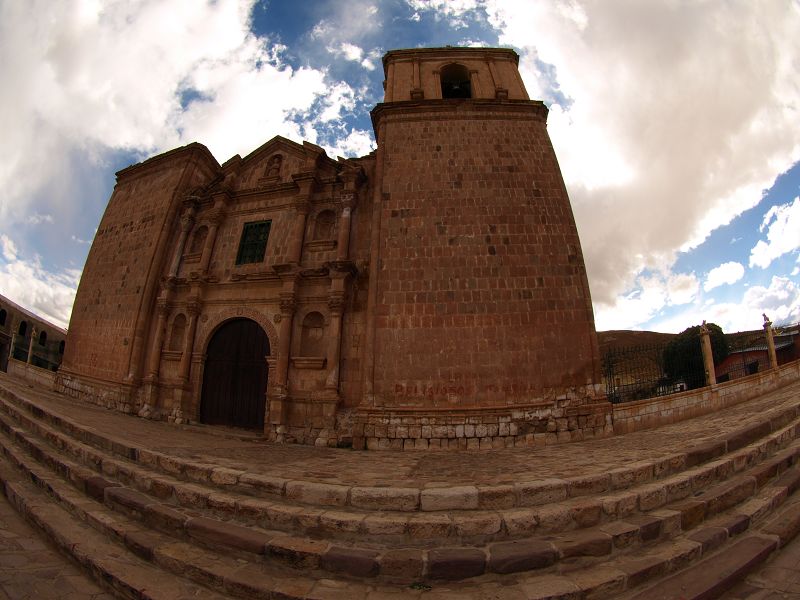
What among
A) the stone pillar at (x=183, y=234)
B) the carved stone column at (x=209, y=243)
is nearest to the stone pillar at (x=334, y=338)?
the carved stone column at (x=209, y=243)

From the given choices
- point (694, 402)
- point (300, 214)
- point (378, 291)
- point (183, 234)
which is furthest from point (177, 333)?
point (694, 402)

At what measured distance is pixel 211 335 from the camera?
10047 mm

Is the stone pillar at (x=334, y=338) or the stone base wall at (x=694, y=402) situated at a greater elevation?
the stone pillar at (x=334, y=338)

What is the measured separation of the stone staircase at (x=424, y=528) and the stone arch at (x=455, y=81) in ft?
43.9

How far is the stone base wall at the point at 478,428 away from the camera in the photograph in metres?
7.08

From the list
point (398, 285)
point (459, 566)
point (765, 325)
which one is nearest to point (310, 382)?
point (398, 285)

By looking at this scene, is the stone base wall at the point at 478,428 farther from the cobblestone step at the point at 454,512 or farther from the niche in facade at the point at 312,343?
the cobblestone step at the point at 454,512

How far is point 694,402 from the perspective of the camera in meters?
8.96

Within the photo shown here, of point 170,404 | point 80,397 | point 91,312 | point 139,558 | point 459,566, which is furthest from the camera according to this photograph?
point 91,312

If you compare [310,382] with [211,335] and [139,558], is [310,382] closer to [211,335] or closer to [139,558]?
[211,335]

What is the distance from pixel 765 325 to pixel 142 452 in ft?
59.6

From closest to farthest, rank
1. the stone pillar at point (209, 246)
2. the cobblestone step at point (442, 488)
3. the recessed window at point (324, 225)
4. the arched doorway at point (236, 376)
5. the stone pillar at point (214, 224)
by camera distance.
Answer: the cobblestone step at point (442, 488), the arched doorway at point (236, 376), the recessed window at point (324, 225), the stone pillar at point (209, 246), the stone pillar at point (214, 224)

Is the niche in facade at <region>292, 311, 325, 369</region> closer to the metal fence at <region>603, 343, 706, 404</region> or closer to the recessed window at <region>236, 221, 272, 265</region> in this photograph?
the recessed window at <region>236, 221, 272, 265</region>

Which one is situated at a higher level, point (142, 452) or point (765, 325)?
point (765, 325)
